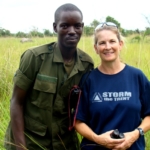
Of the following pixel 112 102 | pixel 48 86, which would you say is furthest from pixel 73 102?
pixel 112 102

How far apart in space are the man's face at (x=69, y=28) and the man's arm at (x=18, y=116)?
0.46m

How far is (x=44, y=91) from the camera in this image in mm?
2176

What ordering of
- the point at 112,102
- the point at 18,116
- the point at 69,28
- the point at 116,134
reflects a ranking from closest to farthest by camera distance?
1. the point at 116,134
2. the point at 112,102
3. the point at 69,28
4. the point at 18,116

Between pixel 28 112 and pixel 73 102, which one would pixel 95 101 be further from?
pixel 28 112

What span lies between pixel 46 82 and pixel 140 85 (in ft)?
2.07

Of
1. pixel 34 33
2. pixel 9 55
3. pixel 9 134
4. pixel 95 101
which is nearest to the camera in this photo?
pixel 95 101

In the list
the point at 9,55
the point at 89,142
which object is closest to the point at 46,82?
the point at 89,142

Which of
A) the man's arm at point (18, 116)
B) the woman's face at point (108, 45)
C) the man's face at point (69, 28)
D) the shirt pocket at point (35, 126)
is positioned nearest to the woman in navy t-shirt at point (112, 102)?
the woman's face at point (108, 45)

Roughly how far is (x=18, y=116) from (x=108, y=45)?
0.80 meters

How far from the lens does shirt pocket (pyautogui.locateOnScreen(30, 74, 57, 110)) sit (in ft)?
7.06

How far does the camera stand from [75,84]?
2213 millimetres

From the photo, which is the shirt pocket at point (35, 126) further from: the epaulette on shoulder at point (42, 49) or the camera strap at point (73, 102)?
the epaulette on shoulder at point (42, 49)

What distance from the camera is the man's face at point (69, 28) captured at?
2096 millimetres

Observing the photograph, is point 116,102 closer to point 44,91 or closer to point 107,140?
point 107,140
